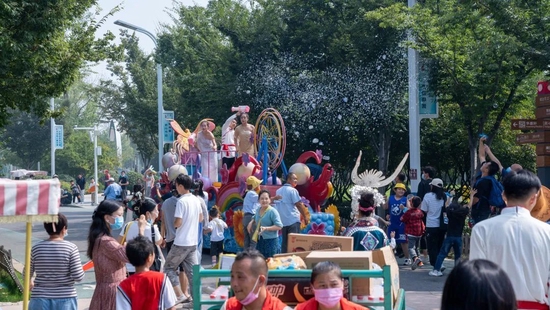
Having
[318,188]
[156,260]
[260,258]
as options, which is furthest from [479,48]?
[260,258]

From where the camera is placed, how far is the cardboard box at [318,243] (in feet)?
26.7

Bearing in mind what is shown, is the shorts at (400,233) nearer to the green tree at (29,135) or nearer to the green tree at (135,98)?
the green tree at (135,98)

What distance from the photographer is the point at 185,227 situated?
10812 millimetres

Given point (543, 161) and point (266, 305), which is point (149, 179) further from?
point (266, 305)

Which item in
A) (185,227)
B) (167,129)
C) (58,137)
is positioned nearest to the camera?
(185,227)

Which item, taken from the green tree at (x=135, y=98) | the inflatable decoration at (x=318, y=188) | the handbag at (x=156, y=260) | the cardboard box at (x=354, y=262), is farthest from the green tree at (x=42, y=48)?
the green tree at (x=135, y=98)

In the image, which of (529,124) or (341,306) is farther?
(529,124)

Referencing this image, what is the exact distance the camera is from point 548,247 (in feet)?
16.3

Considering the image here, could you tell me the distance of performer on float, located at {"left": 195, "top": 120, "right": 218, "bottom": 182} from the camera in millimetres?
20922

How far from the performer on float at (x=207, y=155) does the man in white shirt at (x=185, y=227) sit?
9831 mm

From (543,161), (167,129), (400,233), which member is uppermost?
(167,129)

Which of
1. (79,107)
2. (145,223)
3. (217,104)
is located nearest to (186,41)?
(217,104)

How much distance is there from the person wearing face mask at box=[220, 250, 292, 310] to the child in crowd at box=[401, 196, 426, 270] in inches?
406

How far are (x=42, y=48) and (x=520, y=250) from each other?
9.93 meters
